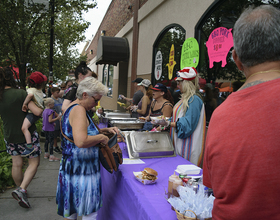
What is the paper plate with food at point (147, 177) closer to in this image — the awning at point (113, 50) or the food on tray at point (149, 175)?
the food on tray at point (149, 175)

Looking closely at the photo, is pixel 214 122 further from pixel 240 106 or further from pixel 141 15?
pixel 141 15

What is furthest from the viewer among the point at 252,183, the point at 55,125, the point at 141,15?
the point at 141,15

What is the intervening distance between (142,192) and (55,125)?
448 centimetres

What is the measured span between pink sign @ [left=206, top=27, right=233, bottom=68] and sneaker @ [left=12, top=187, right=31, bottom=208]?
159 inches

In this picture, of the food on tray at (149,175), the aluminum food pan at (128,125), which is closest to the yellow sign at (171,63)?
the aluminum food pan at (128,125)

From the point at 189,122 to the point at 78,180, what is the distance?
1.54 meters

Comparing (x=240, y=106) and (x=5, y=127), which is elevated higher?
(x=240, y=106)

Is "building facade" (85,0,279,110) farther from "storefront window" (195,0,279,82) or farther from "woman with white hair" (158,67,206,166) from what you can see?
"woman with white hair" (158,67,206,166)

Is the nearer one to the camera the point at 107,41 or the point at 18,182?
the point at 18,182

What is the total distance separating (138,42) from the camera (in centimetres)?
930

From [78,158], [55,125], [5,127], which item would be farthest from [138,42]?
[78,158]

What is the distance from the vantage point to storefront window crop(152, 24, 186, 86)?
6.01 meters

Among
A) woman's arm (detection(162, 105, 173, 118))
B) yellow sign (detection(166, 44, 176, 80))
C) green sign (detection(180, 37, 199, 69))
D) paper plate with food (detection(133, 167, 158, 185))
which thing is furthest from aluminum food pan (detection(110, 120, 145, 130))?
yellow sign (detection(166, 44, 176, 80))

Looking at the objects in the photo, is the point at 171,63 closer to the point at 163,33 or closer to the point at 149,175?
the point at 163,33
